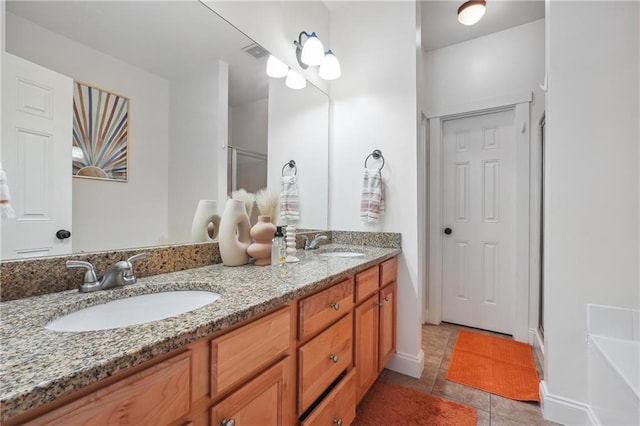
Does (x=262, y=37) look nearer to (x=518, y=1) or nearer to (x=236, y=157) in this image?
(x=236, y=157)

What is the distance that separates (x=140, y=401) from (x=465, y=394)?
1798 millimetres

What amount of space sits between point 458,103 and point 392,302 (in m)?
1.92

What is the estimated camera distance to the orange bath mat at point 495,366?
173cm

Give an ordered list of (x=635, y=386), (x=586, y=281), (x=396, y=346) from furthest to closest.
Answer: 1. (x=396, y=346)
2. (x=586, y=281)
3. (x=635, y=386)

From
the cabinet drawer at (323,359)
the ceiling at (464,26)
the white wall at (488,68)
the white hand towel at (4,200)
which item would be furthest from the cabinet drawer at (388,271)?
the ceiling at (464,26)

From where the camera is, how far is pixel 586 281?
1414 mm

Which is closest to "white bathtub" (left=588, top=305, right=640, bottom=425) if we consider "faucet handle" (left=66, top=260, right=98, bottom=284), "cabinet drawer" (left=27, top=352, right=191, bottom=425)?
"cabinet drawer" (left=27, top=352, right=191, bottom=425)

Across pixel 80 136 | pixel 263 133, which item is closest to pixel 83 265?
pixel 80 136

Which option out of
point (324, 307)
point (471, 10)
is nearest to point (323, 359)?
point (324, 307)

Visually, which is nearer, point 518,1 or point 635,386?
point 635,386

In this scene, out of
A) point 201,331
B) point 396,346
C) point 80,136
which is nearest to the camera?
point 201,331

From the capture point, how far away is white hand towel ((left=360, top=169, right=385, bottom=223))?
1.96 m

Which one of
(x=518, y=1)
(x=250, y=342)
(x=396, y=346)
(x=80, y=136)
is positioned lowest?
(x=396, y=346)

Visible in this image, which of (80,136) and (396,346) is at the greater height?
(80,136)
